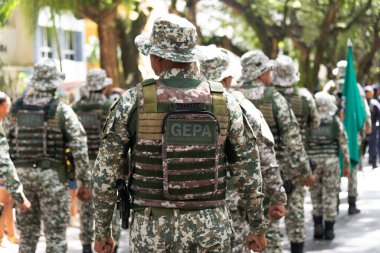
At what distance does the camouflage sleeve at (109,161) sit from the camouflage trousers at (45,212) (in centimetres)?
264

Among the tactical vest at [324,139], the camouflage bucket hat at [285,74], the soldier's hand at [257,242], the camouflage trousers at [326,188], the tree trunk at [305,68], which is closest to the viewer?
the soldier's hand at [257,242]

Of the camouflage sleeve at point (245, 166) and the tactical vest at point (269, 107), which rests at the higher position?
the tactical vest at point (269, 107)

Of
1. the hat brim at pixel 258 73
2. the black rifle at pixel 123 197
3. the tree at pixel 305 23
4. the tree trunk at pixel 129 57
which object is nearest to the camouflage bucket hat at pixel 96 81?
the hat brim at pixel 258 73

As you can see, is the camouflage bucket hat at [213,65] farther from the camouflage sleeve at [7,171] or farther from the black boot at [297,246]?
the black boot at [297,246]

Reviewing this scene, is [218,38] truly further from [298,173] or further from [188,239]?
[188,239]

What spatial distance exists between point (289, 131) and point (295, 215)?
1.25m

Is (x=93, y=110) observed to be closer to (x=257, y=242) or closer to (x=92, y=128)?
(x=92, y=128)

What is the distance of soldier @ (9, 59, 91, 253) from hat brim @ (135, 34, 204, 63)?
9.20 ft

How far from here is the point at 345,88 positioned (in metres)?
12.0

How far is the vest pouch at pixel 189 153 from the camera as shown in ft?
14.6

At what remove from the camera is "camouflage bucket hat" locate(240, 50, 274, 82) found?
7.11 m

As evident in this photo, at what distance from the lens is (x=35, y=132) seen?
7.24 metres

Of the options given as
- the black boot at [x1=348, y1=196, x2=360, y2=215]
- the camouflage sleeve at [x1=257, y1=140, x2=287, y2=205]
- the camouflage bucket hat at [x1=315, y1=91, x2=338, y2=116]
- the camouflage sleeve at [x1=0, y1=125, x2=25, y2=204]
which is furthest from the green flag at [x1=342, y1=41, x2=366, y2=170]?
the camouflage sleeve at [x1=0, y1=125, x2=25, y2=204]

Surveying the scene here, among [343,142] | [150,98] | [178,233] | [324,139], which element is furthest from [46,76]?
[343,142]
